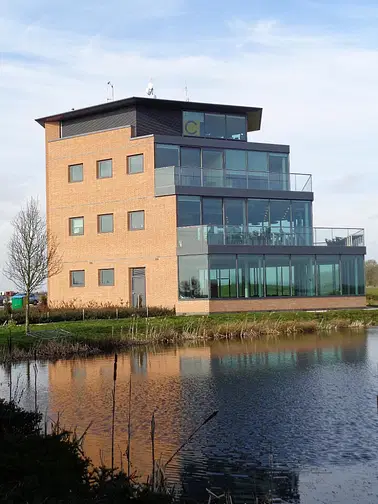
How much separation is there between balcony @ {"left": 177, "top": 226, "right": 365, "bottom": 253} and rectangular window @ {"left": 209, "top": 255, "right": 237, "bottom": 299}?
858 millimetres

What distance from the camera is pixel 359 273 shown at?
45.2 meters

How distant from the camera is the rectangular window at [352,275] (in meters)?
44.7

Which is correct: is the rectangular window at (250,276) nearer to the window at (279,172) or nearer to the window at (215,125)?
the window at (279,172)

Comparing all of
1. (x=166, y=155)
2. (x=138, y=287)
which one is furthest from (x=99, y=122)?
(x=138, y=287)

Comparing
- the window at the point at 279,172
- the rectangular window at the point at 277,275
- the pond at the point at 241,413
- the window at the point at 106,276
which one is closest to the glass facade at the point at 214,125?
the window at the point at 279,172

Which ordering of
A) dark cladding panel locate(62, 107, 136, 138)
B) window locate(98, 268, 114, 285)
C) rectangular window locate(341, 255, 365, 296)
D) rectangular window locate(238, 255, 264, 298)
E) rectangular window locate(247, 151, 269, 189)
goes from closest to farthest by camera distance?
rectangular window locate(238, 255, 264, 298) → rectangular window locate(341, 255, 365, 296) → rectangular window locate(247, 151, 269, 189) → dark cladding panel locate(62, 107, 136, 138) → window locate(98, 268, 114, 285)

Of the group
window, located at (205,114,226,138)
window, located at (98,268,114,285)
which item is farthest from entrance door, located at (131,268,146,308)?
window, located at (205,114,226,138)

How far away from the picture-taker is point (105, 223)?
45.9 metres

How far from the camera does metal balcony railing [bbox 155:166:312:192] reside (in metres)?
43.1

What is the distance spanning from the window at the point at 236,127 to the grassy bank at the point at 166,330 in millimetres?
13384

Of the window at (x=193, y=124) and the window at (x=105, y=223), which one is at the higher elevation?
the window at (x=193, y=124)

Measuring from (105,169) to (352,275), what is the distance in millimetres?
15470

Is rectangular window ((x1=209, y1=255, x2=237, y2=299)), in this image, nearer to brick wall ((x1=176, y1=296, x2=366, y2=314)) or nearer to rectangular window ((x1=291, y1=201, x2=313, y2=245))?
brick wall ((x1=176, y1=296, x2=366, y2=314))

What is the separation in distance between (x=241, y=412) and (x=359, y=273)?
3221 centimetres
